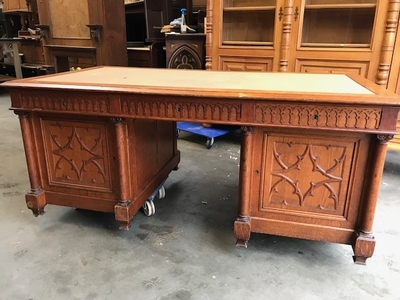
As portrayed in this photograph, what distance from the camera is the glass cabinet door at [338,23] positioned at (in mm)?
2845

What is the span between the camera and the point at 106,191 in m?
1.81

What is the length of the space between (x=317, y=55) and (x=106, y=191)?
2.16 metres

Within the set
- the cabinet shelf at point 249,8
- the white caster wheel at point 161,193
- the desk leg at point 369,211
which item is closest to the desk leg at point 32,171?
the white caster wheel at point 161,193

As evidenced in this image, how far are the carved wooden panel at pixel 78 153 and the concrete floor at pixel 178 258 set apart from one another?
0.98 feet

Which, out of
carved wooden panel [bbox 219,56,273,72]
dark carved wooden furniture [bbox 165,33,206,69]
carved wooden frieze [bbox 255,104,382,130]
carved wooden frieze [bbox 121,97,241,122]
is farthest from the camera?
dark carved wooden furniture [bbox 165,33,206,69]

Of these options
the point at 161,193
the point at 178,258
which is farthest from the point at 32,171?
the point at 178,258

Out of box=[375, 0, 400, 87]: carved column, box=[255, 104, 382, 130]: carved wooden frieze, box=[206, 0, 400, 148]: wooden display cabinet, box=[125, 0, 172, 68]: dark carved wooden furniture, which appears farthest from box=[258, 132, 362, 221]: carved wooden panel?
box=[125, 0, 172, 68]: dark carved wooden furniture

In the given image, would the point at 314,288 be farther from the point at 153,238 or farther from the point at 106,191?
the point at 106,191

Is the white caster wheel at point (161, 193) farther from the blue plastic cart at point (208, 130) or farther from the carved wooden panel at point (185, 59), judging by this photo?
the carved wooden panel at point (185, 59)

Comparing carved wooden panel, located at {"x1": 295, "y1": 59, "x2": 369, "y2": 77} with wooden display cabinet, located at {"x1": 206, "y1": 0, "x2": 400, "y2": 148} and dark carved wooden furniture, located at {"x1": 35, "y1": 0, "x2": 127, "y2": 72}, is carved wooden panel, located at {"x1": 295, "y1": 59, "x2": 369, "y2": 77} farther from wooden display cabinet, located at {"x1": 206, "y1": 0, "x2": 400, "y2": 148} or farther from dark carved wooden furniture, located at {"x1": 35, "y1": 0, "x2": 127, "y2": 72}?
dark carved wooden furniture, located at {"x1": 35, "y1": 0, "x2": 127, "y2": 72}

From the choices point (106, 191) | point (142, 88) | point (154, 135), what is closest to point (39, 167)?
point (106, 191)

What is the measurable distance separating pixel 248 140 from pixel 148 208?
842mm

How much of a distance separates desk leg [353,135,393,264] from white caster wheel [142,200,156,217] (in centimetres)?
114

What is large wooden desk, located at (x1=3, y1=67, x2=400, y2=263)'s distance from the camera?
Answer: 140cm
